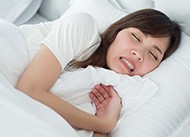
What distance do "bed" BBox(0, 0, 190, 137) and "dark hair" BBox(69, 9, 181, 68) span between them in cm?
4

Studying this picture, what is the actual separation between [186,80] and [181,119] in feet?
0.42

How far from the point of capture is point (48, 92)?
3.37ft

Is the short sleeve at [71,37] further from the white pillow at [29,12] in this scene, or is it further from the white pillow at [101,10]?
the white pillow at [29,12]

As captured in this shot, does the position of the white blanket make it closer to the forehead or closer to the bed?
the bed

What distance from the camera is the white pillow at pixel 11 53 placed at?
3.36ft

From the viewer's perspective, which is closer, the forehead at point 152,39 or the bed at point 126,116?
the bed at point 126,116

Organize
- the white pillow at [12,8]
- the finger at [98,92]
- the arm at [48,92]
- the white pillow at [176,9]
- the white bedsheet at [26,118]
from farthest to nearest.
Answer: the white pillow at [12,8]
the white pillow at [176,9]
the finger at [98,92]
the arm at [48,92]
the white bedsheet at [26,118]

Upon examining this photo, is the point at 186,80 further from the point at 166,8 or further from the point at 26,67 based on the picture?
the point at 26,67

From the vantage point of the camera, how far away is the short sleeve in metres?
1.06

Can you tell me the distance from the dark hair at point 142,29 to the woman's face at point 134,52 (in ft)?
0.06

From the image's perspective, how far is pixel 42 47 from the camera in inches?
41.9

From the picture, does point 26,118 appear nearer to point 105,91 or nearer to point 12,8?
point 105,91

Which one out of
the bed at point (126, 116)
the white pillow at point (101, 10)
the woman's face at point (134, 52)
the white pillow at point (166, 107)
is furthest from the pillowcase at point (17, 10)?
the white pillow at point (166, 107)

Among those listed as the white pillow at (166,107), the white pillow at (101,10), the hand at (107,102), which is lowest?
the white pillow at (166,107)
